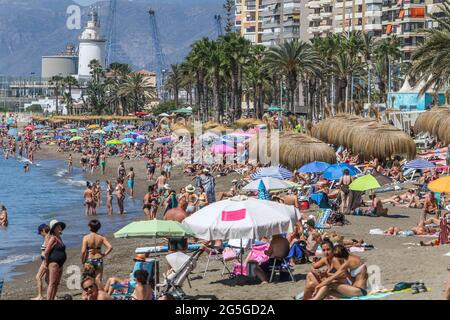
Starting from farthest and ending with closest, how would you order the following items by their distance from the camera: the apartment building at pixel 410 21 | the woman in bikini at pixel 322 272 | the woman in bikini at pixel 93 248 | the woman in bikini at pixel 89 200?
the apartment building at pixel 410 21 → the woman in bikini at pixel 89 200 → the woman in bikini at pixel 93 248 → the woman in bikini at pixel 322 272

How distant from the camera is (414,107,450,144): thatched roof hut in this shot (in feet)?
122

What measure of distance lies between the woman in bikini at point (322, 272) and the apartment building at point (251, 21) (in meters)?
116

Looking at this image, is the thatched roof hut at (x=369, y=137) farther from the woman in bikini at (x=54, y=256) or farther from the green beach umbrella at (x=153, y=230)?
the woman in bikini at (x=54, y=256)

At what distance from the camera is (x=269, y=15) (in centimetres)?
12169

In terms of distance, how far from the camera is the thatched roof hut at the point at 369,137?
110ft

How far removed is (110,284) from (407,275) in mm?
4354

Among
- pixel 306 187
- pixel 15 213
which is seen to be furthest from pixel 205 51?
pixel 306 187

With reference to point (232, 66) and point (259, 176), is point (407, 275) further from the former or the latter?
point (232, 66)

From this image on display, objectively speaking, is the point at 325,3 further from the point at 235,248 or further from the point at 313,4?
the point at 235,248

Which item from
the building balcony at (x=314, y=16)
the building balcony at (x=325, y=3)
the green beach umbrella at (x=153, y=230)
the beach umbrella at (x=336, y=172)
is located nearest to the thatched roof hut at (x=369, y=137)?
the beach umbrella at (x=336, y=172)

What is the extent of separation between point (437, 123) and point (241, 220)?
25315 mm

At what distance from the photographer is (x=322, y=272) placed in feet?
41.0

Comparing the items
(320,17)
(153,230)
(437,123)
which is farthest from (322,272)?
(320,17)

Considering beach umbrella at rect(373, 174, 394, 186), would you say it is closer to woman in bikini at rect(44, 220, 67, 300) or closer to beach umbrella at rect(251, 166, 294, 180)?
beach umbrella at rect(251, 166, 294, 180)
